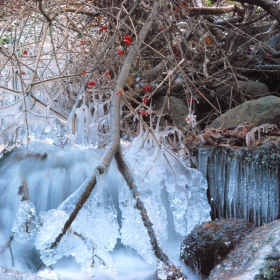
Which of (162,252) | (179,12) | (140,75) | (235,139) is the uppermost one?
(179,12)

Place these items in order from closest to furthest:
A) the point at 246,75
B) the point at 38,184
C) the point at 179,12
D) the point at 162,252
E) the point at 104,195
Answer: the point at 162,252
the point at 104,195
the point at 38,184
the point at 179,12
the point at 246,75

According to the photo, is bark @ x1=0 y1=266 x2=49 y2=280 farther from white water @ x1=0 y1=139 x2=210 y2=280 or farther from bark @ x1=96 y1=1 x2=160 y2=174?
bark @ x1=96 y1=1 x2=160 y2=174

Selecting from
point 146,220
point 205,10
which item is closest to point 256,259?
point 146,220

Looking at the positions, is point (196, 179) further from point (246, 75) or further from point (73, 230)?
point (246, 75)

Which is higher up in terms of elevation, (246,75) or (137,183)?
(246,75)

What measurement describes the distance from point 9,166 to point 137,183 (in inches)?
55.6

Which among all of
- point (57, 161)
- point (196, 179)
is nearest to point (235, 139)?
point (196, 179)

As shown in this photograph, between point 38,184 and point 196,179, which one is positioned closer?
point 196,179

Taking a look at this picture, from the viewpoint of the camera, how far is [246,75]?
5887 millimetres

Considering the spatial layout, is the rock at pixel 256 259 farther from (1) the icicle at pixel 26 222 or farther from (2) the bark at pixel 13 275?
(1) the icicle at pixel 26 222

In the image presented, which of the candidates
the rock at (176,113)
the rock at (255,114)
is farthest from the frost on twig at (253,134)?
the rock at (176,113)

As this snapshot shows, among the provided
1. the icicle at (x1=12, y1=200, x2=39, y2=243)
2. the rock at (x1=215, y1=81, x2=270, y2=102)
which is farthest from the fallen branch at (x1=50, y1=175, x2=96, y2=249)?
the rock at (x1=215, y1=81, x2=270, y2=102)

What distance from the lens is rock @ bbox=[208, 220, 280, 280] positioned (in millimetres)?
1942

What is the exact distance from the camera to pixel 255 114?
3973mm
